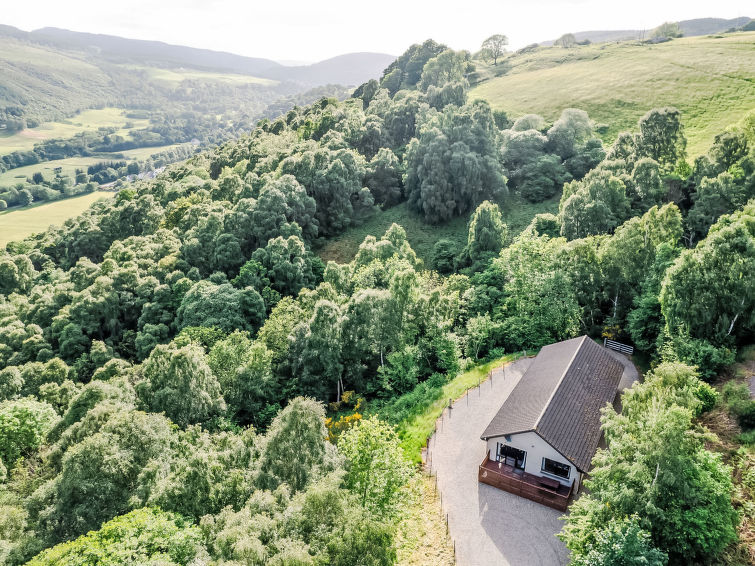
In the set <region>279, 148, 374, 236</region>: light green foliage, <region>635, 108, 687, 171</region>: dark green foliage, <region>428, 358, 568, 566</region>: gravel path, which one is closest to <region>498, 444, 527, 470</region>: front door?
<region>428, 358, 568, 566</region>: gravel path

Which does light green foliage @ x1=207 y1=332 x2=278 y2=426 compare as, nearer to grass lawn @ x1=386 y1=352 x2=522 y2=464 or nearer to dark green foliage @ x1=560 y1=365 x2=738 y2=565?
grass lawn @ x1=386 y1=352 x2=522 y2=464

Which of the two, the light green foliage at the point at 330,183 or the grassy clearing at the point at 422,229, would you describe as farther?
the light green foliage at the point at 330,183

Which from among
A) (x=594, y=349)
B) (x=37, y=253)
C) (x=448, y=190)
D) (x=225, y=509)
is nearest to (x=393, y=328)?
(x=594, y=349)

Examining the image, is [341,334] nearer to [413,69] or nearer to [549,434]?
Answer: [549,434]

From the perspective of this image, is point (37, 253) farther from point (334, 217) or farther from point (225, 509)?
point (225, 509)

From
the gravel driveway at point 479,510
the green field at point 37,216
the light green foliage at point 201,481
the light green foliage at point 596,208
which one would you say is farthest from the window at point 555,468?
the green field at point 37,216

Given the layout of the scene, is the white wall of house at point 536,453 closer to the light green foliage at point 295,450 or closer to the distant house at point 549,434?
the distant house at point 549,434
